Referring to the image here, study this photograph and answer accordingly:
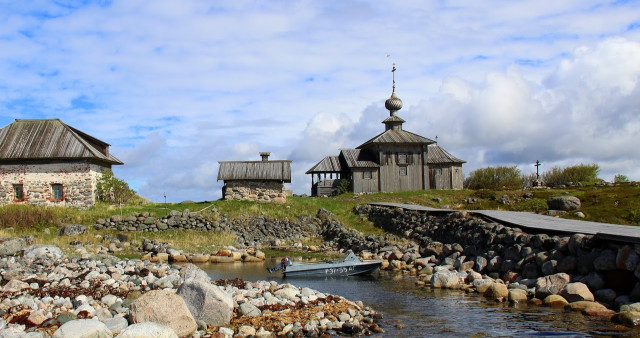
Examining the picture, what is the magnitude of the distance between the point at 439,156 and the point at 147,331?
46147 millimetres

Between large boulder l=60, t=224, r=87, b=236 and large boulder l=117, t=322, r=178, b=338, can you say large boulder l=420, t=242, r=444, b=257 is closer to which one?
large boulder l=117, t=322, r=178, b=338

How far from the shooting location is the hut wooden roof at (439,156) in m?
53.8

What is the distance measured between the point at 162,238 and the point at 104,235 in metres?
3.21

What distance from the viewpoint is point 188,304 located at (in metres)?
13.1

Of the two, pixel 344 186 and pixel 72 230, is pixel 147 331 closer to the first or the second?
pixel 72 230

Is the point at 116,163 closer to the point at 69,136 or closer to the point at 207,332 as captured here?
the point at 69,136

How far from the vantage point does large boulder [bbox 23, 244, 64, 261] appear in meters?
23.5

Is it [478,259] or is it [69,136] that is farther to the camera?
[69,136]

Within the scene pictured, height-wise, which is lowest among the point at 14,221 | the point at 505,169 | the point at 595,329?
the point at 595,329

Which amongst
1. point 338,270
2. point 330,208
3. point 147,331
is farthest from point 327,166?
point 147,331

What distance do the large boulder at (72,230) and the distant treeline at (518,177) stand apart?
37.2m

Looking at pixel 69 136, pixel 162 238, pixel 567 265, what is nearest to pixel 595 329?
pixel 567 265

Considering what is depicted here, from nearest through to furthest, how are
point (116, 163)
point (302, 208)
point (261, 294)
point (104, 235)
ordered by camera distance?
1. point (261, 294)
2. point (104, 235)
3. point (302, 208)
4. point (116, 163)

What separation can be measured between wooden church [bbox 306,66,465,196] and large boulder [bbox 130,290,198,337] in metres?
39.4
